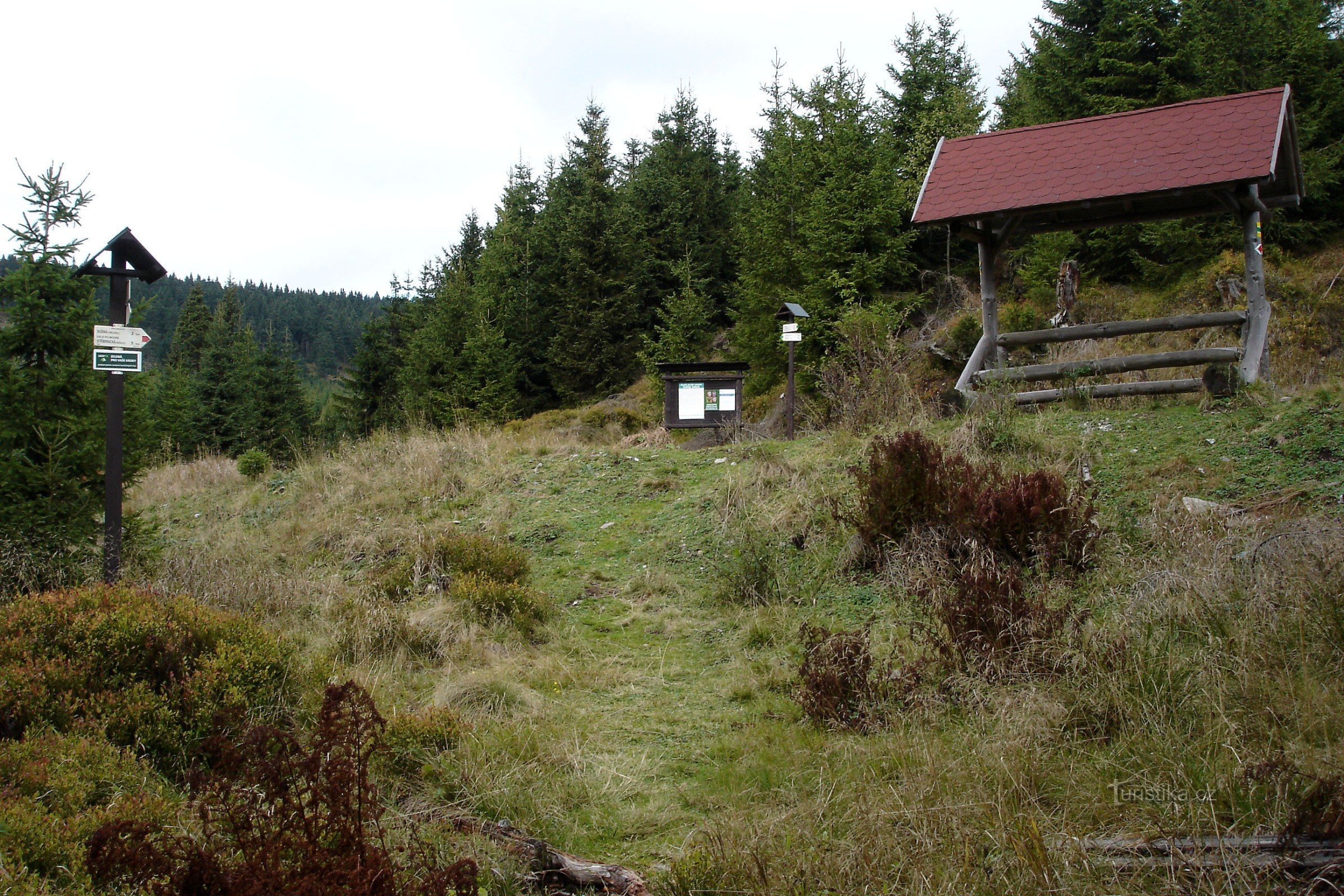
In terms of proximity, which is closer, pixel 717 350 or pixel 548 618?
pixel 548 618

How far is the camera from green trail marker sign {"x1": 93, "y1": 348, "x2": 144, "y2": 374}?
282 inches

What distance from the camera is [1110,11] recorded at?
67.9ft

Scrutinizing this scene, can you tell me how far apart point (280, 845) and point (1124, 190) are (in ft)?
33.2

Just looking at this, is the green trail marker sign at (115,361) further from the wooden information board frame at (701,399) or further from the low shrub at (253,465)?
the wooden information board frame at (701,399)

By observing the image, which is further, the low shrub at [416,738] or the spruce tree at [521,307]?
the spruce tree at [521,307]

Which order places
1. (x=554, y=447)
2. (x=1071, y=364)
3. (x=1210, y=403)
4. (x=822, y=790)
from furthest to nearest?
(x=554, y=447) → (x=1071, y=364) → (x=1210, y=403) → (x=822, y=790)

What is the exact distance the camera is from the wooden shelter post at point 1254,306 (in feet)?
29.4

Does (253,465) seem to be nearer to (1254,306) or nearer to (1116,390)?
(1116,390)

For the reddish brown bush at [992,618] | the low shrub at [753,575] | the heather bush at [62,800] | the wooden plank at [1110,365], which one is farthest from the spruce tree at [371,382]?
the reddish brown bush at [992,618]

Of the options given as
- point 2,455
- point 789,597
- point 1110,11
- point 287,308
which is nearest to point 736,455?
point 789,597

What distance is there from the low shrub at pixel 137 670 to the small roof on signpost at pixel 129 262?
12.7 ft

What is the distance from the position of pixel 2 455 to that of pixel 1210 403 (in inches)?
453

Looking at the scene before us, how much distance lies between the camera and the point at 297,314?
366ft

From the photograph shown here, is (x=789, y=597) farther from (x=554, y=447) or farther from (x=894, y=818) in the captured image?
(x=554, y=447)
